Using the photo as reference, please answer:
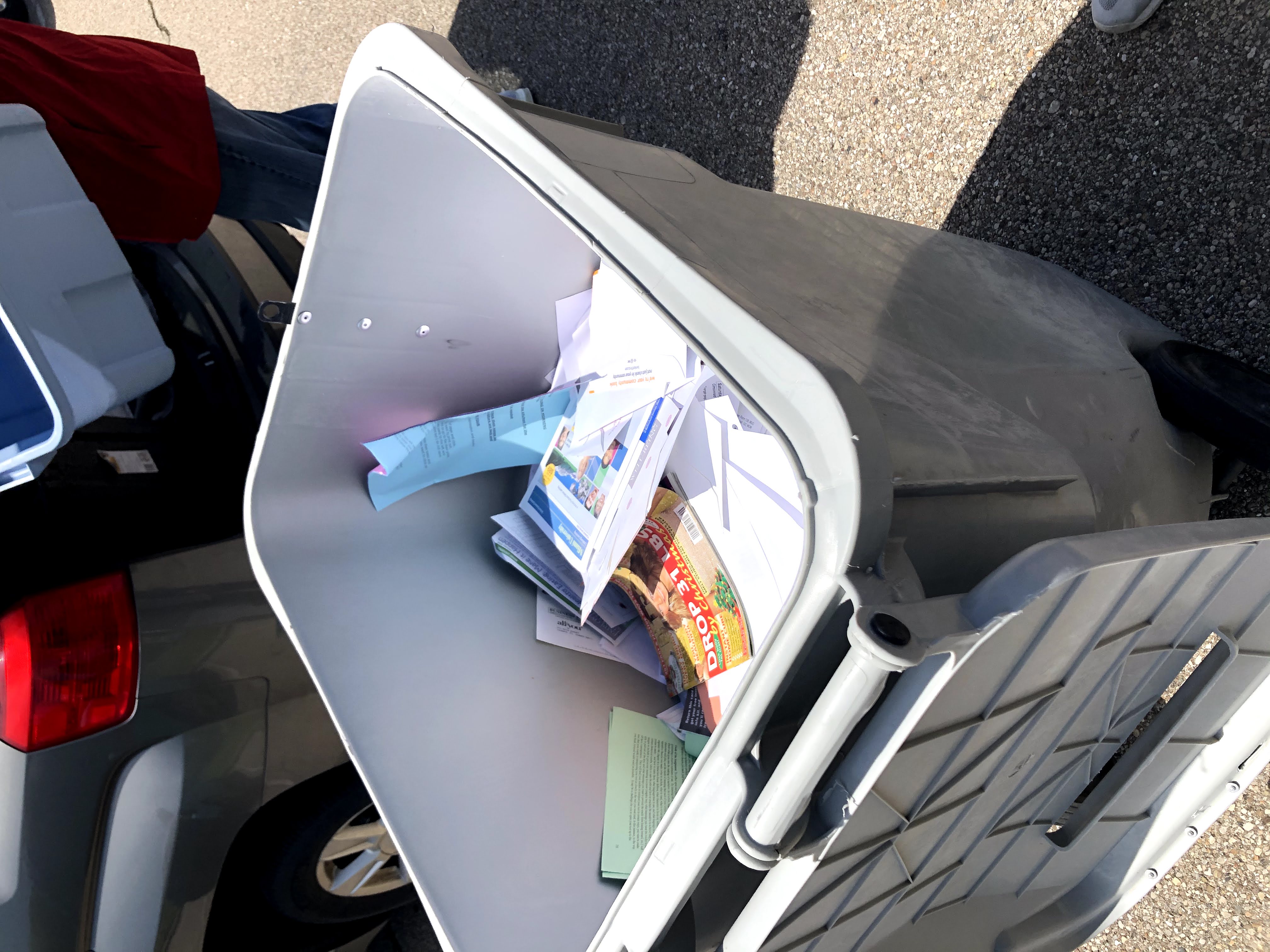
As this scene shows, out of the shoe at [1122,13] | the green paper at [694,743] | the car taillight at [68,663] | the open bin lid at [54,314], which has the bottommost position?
the car taillight at [68,663]

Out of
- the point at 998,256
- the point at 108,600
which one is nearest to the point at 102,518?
the point at 108,600

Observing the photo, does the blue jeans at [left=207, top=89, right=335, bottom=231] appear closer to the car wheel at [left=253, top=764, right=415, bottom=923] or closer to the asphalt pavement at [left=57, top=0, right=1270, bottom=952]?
the asphalt pavement at [left=57, top=0, right=1270, bottom=952]

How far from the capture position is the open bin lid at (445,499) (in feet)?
2.62

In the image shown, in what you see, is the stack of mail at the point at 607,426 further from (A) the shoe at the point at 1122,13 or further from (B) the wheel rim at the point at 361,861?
(A) the shoe at the point at 1122,13

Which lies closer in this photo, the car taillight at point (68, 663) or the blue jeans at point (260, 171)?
the car taillight at point (68, 663)

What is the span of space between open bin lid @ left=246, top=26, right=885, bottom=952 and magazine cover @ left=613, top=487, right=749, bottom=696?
0.12 metres

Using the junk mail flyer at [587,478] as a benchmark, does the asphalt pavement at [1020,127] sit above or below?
above

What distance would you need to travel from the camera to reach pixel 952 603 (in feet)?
1.93

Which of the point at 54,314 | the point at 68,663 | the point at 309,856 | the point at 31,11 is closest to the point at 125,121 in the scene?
the point at 54,314

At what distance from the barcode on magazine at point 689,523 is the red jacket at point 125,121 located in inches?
44.8

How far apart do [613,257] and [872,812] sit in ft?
1.66

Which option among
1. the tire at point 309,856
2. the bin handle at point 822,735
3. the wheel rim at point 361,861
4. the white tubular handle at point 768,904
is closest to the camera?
the bin handle at point 822,735

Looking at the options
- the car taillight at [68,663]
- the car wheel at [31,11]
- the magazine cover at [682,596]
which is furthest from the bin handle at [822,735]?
the car wheel at [31,11]

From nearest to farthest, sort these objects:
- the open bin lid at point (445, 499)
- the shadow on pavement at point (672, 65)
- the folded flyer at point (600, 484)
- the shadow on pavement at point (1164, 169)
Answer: the open bin lid at point (445, 499), the folded flyer at point (600, 484), the shadow on pavement at point (1164, 169), the shadow on pavement at point (672, 65)
